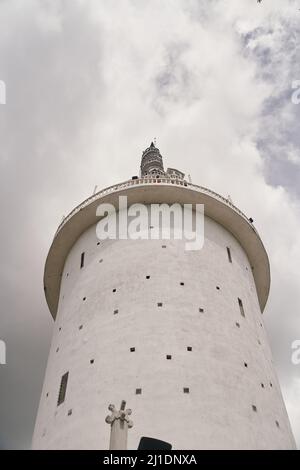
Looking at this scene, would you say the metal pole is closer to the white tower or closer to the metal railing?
the white tower

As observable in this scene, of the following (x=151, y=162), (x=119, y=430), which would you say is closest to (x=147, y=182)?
(x=151, y=162)

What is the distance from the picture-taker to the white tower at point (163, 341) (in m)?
16.2

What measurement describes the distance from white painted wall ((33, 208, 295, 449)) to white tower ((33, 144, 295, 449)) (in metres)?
0.05

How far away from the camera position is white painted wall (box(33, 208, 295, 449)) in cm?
1608

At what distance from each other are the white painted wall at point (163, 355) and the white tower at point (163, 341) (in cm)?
5

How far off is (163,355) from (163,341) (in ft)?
2.05

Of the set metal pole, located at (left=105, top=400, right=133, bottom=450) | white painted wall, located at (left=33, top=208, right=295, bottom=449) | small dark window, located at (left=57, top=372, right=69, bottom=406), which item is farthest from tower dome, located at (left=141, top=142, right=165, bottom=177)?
metal pole, located at (left=105, top=400, right=133, bottom=450)

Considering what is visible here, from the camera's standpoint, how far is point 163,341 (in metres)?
18.0

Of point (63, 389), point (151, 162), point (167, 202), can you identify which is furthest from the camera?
point (151, 162)

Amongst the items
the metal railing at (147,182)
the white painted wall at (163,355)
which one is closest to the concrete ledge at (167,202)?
the metal railing at (147,182)

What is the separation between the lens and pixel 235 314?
20.4m

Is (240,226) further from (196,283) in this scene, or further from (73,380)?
(73,380)

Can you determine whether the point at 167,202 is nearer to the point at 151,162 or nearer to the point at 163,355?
the point at 163,355
